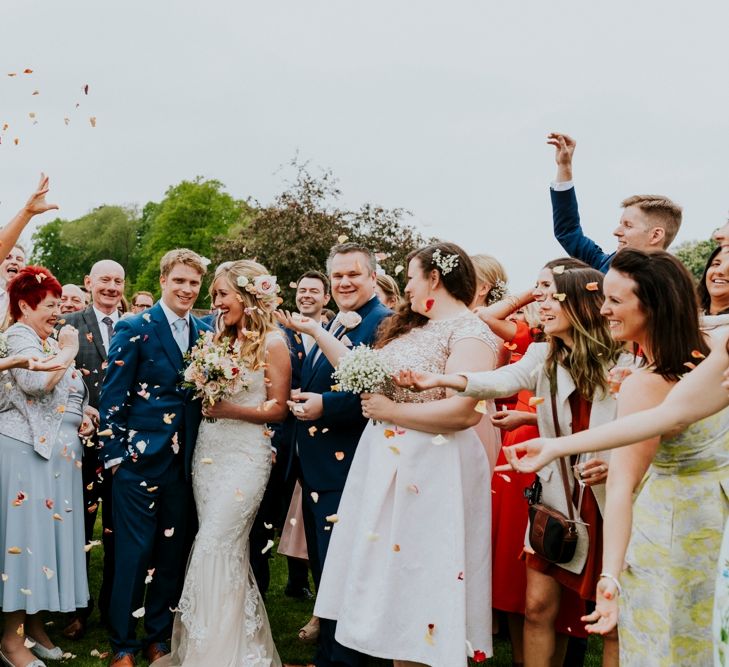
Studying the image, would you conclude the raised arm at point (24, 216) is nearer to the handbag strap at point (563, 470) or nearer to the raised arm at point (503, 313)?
the raised arm at point (503, 313)

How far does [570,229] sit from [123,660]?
170 inches

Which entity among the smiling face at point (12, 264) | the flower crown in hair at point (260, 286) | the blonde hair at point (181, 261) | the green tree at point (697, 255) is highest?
the green tree at point (697, 255)

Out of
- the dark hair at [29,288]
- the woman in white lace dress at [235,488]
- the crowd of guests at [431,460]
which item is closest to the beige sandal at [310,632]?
the crowd of guests at [431,460]

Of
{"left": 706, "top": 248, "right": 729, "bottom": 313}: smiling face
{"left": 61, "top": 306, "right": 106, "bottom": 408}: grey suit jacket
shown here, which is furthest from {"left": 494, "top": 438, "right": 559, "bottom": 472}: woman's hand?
{"left": 61, "top": 306, "right": 106, "bottom": 408}: grey suit jacket

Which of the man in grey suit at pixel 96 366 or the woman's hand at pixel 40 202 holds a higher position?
the woman's hand at pixel 40 202

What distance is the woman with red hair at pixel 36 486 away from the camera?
17.6 ft

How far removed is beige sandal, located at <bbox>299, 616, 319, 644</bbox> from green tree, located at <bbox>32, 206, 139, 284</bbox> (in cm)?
5646

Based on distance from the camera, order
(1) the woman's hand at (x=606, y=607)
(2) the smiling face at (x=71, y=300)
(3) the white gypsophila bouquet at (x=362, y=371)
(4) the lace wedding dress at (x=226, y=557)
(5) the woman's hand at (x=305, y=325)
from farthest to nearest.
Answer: (2) the smiling face at (x=71, y=300)
(4) the lace wedding dress at (x=226, y=557)
(5) the woman's hand at (x=305, y=325)
(3) the white gypsophila bouquet at (x=362, y=371)
(1) the woman's hand at (x=606, y=607)

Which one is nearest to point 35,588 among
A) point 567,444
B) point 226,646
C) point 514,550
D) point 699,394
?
point 226,646

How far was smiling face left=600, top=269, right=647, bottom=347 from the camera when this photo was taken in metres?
3.27

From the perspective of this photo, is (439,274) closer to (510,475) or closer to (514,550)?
(510,475)

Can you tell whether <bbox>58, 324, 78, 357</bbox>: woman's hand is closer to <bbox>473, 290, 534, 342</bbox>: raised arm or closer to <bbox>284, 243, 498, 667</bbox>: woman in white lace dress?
<bbox>284, 243, 498, 667</bbox>: woman in white lace dress

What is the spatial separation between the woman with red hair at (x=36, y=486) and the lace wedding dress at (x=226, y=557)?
2.90ft

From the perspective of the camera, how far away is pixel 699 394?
2783 mm
